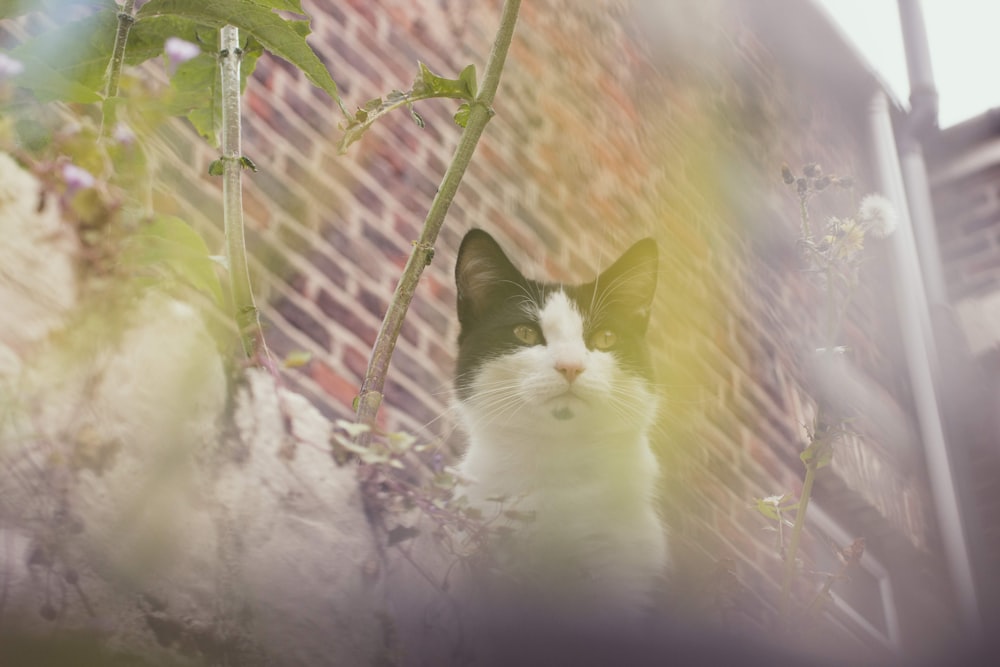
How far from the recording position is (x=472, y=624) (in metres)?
1.15

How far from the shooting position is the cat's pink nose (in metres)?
1.39

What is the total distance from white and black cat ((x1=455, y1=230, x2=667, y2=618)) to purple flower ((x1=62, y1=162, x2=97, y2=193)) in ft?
1.86

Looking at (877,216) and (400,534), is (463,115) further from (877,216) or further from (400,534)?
(877,216)

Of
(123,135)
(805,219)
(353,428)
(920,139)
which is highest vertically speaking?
(920,139)

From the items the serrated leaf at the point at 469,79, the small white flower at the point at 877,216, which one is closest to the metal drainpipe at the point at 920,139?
the small white flower at the point at 877,216

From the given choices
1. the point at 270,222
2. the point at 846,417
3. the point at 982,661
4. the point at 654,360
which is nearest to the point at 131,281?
the point at 270,222

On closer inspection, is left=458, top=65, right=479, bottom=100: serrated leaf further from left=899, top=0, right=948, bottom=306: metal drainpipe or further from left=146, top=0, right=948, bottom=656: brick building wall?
left=899, top=0, right=948, bottom=306: metal drainpipe

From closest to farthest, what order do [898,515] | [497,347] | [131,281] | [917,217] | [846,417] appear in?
[131,281], [497,347], [846,417], [898,515], [917,217]

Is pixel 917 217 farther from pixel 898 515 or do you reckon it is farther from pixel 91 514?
pixel 91 514

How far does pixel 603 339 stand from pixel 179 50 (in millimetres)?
700

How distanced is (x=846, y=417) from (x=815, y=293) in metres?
0.47

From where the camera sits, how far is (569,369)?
4.55 feet

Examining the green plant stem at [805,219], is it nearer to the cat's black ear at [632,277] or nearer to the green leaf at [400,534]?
the cat's black ear at [632,277]

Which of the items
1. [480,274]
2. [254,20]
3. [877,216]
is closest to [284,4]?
[254,20]
